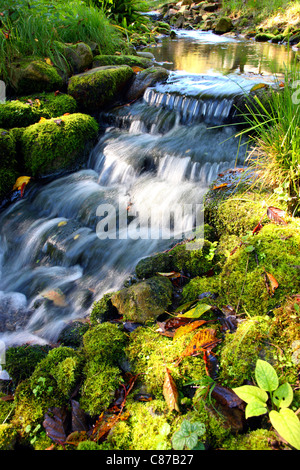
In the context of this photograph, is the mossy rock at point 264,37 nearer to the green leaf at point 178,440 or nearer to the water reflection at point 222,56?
the water reflection at point 222,56

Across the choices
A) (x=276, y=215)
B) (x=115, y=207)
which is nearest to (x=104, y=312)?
(x=276, y=215)

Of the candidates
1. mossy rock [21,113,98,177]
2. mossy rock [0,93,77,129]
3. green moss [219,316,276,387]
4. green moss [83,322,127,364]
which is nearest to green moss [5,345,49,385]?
green moss [83,322,127,364]

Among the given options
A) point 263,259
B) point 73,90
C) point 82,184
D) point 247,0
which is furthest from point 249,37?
point 263,259

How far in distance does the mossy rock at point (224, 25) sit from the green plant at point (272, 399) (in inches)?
695

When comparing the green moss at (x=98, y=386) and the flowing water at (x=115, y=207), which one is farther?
the flowing water at (x=115, y=207)

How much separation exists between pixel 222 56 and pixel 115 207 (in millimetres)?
7955

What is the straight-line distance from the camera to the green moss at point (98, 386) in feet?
6.03

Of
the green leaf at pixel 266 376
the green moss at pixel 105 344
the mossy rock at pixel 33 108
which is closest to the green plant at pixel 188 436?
the green leaf at pixel 266 376

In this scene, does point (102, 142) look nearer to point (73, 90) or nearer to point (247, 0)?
point (73, 90)

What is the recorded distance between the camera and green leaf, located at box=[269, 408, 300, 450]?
1.37 m

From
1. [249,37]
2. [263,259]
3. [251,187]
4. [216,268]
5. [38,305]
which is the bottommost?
[38,305]

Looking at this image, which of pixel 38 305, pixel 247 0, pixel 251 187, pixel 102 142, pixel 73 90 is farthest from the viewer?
pixel 247 0

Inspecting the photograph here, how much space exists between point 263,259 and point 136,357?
3.69ft

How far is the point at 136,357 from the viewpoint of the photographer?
6.70 feet
